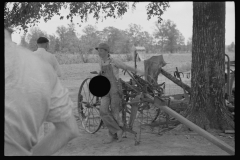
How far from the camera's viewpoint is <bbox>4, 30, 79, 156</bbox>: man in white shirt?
980mm

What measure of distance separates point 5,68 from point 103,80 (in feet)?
7.35

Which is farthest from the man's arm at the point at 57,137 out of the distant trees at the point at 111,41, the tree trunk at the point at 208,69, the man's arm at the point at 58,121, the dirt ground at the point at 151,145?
the distant trees at the point at 111,41

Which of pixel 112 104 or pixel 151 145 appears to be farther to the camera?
pixel 112 104

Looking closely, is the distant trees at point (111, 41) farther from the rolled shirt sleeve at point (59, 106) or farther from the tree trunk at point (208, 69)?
the rolled shirt sleeve at point (59, 106)

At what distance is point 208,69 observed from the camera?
18.2 feet

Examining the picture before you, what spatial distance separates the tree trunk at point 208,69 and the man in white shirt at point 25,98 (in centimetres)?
474

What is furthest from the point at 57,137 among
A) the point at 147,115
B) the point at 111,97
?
the point at 147,115

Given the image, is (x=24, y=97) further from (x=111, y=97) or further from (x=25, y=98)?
(x=111, y=97)

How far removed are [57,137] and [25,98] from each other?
0.75 ft

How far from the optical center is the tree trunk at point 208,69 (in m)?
5.43

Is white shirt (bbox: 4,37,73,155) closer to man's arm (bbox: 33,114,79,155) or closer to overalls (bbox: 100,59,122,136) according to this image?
man's arm (bbox: 33,114,79,155)

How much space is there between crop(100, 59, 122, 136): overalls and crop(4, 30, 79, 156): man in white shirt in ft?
13.9

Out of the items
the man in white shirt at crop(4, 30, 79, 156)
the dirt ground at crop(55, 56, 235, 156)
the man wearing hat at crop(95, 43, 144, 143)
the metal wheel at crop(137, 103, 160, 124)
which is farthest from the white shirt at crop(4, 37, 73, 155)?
the metal wheel at crop(137, 103, 160, 124)
